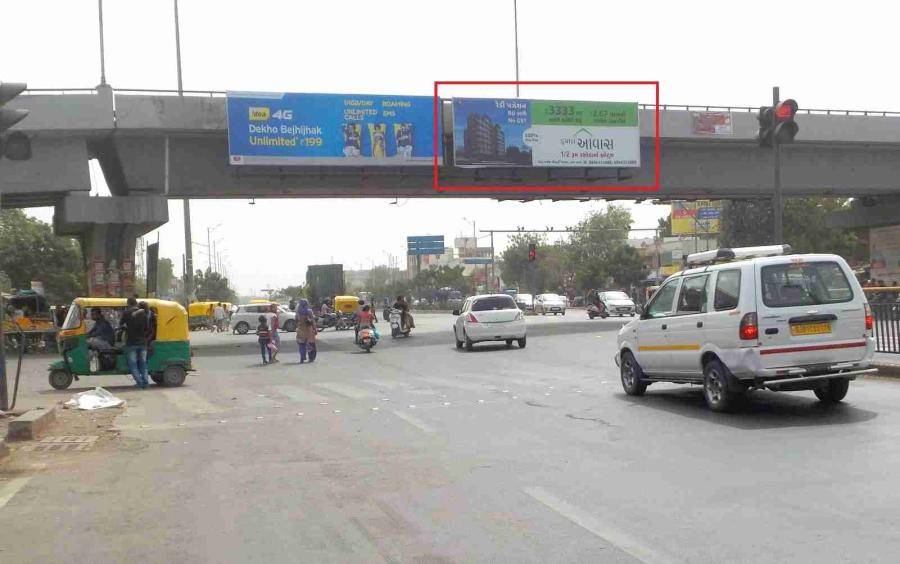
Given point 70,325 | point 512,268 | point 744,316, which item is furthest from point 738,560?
point 512,268

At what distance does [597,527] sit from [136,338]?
13089 mm

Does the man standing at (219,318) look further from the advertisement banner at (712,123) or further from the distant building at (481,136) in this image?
the advertisement banner at (712,123)

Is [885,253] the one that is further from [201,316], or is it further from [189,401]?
[201,316]

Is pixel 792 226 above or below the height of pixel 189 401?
above

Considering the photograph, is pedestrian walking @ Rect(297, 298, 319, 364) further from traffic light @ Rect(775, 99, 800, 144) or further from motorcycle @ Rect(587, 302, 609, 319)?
motorcycle @ Rect(587, 302, 609, 319)

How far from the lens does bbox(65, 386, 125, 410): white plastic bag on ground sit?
14305mm

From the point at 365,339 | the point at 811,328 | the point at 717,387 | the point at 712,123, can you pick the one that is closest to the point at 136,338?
the point at 717,387

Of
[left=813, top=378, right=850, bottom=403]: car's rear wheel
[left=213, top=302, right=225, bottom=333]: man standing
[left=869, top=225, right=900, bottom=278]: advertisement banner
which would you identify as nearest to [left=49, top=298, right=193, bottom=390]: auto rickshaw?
[left=813, top=378, right=850, bottom=403]: car's rear wheel

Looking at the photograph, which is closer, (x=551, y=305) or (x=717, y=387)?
(x=717, y=387)

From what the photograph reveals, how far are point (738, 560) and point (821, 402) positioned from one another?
23.3 ft

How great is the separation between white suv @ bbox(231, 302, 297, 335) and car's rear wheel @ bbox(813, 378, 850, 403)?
42870mm

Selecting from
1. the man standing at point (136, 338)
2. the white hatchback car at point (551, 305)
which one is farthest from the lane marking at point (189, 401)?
the white hatchback car at point (551, 305)

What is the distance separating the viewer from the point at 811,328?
1066 cm

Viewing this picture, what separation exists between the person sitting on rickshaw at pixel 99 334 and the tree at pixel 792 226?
40.6m
